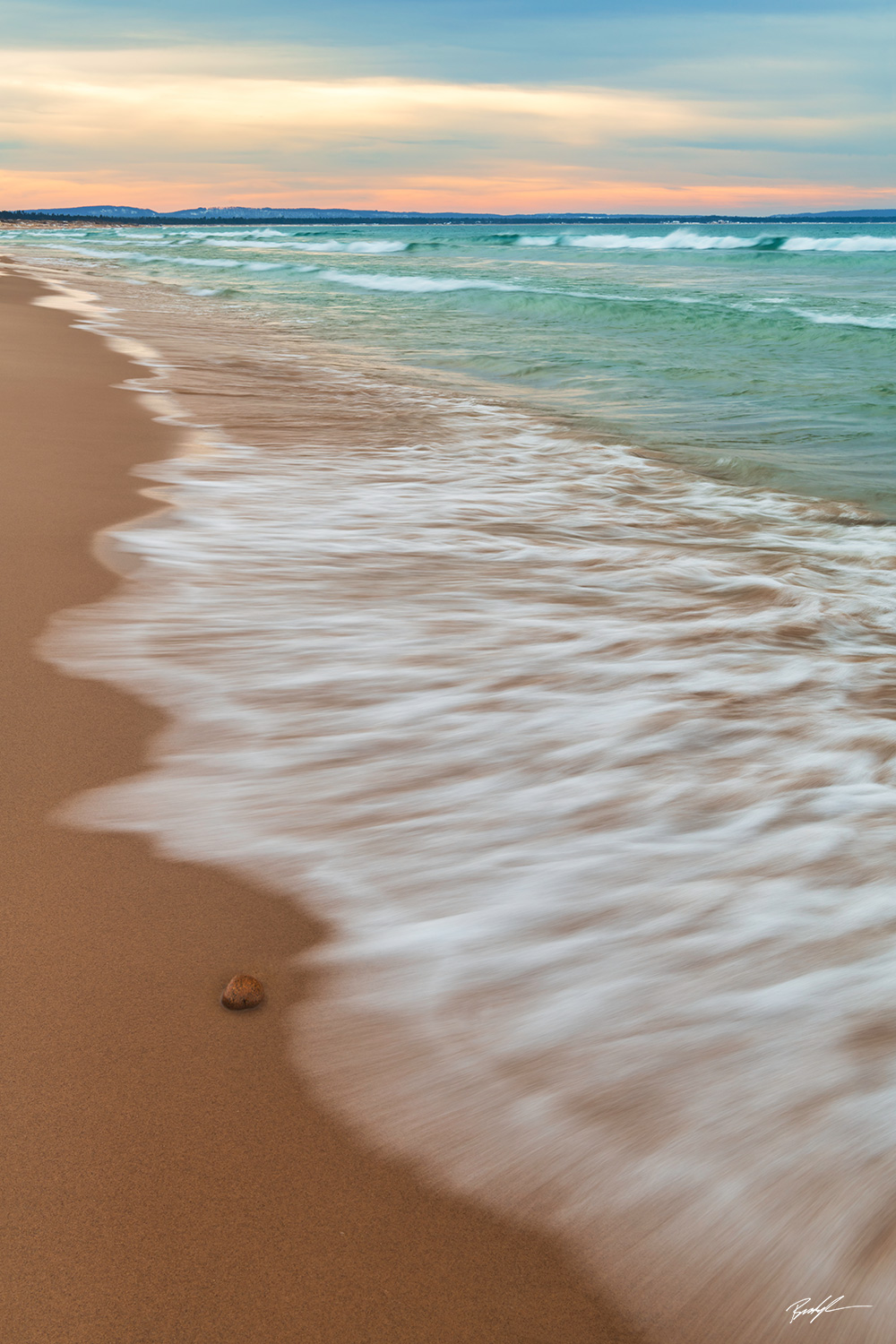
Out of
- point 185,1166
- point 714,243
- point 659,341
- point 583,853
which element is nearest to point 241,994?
point 185,1166

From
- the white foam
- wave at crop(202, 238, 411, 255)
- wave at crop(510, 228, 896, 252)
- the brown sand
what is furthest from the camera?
wave at crop(202, 238, 411, 255)

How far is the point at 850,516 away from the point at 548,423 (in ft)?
9.18

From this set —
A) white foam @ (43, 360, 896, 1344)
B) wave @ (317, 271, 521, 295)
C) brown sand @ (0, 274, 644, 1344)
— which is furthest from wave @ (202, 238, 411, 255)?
brown sand @ (0, 274, 644, 1344)

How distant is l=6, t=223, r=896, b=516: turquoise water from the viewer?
6.66 m

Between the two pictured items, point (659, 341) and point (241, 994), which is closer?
point (241, 994)

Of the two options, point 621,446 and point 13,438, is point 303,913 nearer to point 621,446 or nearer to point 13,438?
point 13,438

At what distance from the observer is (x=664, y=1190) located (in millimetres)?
1245

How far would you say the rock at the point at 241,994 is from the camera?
1.47 metres

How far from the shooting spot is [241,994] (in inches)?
57.8
